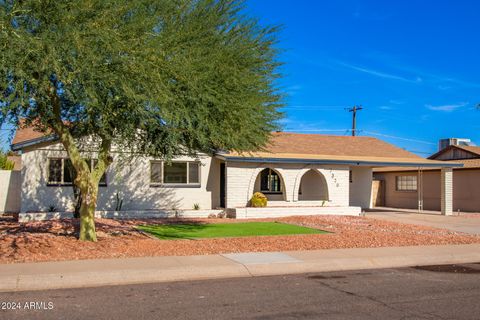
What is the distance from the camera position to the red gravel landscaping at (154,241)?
42.5 ft

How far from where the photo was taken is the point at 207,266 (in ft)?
37.8

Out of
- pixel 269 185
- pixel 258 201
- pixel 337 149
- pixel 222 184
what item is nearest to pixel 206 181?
pixel 222 184

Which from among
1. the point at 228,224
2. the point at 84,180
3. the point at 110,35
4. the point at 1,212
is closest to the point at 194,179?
the point at 228,224

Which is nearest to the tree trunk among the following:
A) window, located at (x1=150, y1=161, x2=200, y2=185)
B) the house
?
the house

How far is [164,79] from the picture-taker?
11.9 m

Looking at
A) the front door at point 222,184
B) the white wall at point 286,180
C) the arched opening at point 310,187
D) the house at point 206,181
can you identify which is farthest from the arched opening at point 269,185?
Result: the front door at point 222,184

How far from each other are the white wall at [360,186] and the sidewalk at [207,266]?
16.1m

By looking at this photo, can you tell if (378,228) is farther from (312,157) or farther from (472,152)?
(472,152)

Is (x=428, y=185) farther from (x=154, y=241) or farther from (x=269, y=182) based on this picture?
(x=154, y=241)

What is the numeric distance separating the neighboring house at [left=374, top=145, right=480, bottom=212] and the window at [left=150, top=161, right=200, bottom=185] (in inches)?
488

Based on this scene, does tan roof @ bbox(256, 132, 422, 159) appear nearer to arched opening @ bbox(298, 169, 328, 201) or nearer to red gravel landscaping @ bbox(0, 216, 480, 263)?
arched opening @ bbox(298, 169, 328, 201)

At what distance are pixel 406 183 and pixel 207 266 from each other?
2556 centimetres

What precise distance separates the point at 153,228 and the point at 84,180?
16.8ft

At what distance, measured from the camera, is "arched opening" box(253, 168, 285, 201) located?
1070 inches
